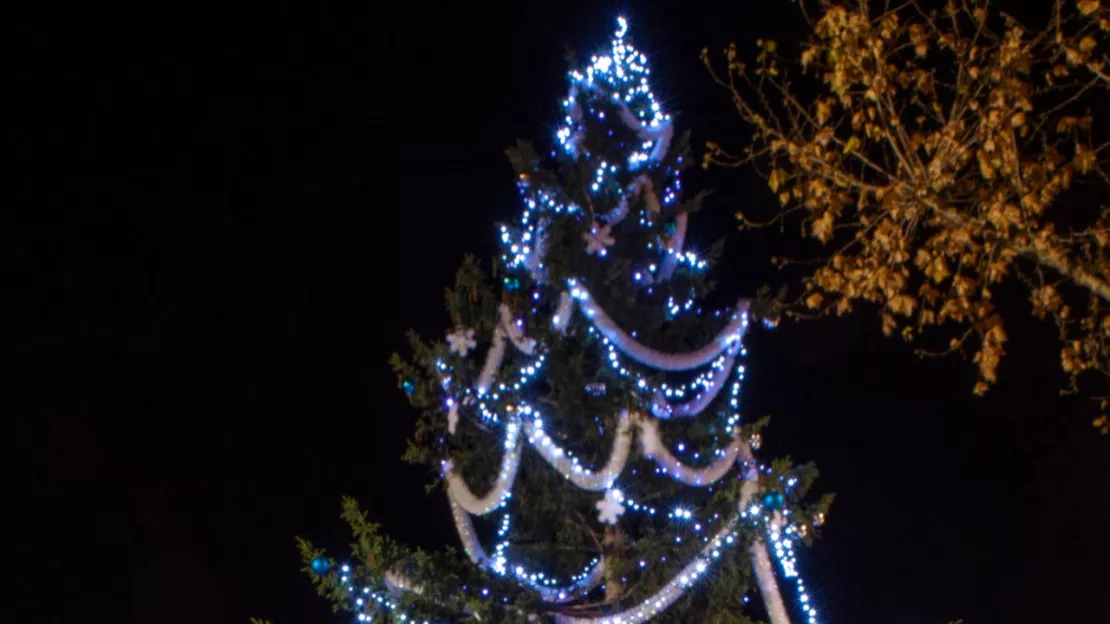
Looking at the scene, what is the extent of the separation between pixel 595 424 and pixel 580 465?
46 centimetres

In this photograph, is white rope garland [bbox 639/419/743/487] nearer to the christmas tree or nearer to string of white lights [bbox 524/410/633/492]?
the christmas tree

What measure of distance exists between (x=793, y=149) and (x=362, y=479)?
31.9 ft

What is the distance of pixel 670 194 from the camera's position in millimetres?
10484

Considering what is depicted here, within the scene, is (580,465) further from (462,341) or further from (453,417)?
(462,341)

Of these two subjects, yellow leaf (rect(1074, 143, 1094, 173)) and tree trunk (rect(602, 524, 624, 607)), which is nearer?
yellow leaf (rect(1074, 143, 1094, 173))

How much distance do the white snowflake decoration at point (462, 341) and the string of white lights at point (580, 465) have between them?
2.81ft

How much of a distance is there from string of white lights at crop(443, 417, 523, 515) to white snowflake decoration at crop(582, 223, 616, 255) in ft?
5.07

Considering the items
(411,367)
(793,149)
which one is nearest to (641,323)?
(411,367)

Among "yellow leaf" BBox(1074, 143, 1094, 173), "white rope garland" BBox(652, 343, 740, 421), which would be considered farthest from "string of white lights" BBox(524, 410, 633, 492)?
"yellow leaf" BBox(1074, 143, 1094, 173)

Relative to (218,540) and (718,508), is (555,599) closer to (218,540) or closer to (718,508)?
(718,508)

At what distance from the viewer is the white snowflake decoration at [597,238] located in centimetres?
985

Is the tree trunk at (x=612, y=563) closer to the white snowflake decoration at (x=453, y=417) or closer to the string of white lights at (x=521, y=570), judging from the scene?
the string of white lights at (x=521, y=570)

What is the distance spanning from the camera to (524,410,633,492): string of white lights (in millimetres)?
9406

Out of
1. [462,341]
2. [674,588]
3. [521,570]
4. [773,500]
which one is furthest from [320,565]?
[773,500]
